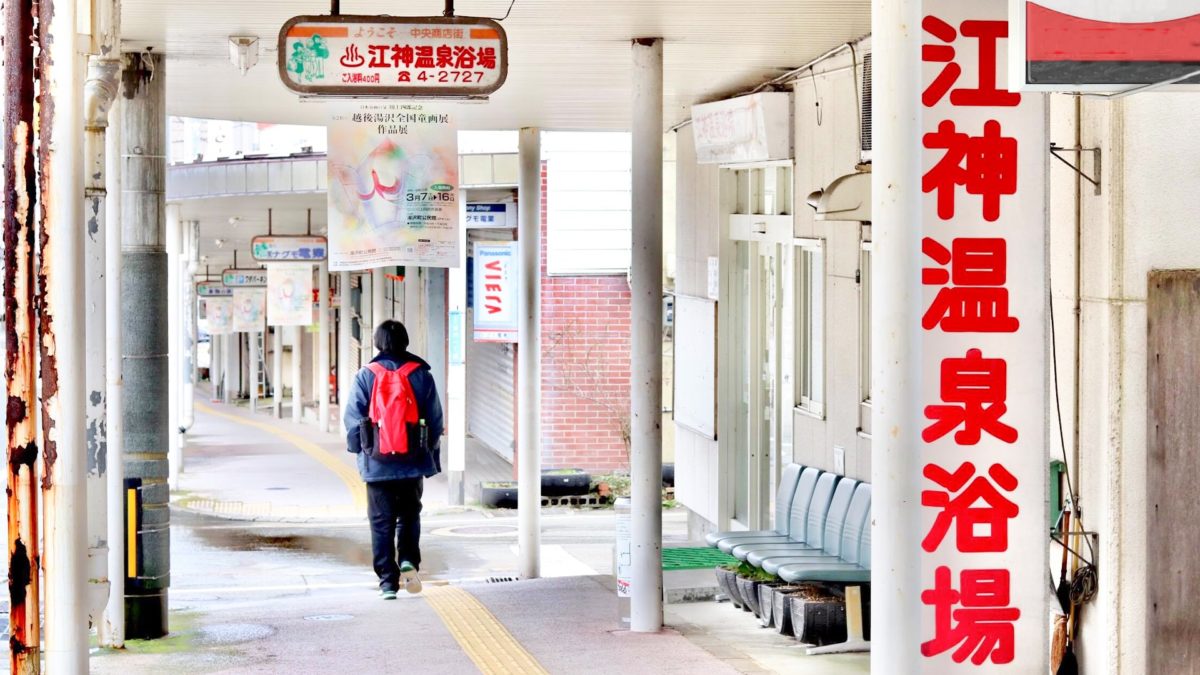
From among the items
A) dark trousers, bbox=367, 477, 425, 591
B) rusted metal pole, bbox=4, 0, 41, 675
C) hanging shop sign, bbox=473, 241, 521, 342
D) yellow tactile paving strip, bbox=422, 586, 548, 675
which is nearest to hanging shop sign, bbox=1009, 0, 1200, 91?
rusted metal pole, bbox=4, 0, 41, 675

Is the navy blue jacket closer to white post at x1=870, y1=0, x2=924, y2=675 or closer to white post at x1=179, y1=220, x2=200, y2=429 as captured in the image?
white post at x1=870, y1=0, x2=924, y2=675

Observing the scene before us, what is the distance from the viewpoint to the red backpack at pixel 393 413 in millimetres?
10914

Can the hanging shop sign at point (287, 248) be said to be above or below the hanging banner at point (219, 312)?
above

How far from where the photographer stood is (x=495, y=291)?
21.0 metres

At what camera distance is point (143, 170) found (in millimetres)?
9805

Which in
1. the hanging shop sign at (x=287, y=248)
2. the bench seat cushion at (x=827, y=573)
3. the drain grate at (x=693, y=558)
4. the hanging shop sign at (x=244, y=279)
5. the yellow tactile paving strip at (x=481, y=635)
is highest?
the hanging shop sign at (x=287, y=248)

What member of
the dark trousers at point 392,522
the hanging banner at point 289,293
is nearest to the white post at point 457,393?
the hanging banner at point 289,293

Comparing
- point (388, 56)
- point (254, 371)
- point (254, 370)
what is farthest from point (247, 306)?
point (388, 56)

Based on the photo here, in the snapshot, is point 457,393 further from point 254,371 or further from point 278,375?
point 254,371

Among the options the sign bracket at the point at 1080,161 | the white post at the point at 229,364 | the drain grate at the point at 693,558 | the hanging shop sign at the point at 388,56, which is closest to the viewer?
the sign bracket at the point at 1080,161

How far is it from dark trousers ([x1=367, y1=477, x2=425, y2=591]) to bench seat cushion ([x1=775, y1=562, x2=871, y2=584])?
9.57ft

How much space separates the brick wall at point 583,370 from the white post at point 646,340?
39.3 feet

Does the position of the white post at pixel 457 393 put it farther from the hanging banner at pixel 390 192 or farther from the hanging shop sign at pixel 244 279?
the hanging shop sign at pixel 244 279

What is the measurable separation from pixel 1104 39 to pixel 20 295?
3.50 meters
